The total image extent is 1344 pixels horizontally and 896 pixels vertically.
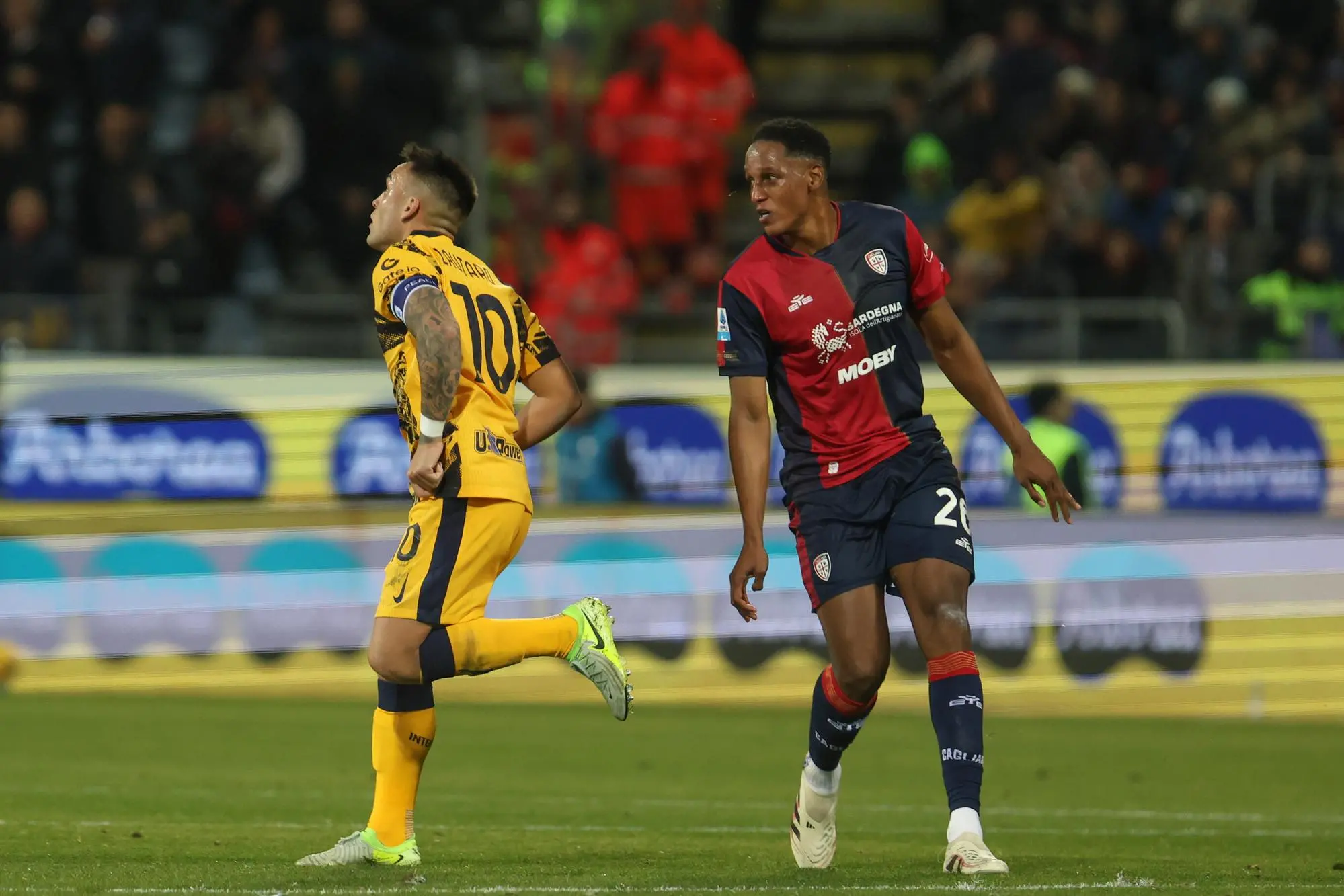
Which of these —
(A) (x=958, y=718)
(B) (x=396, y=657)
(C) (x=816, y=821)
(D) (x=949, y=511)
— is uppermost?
(D) (x=949, y=511)

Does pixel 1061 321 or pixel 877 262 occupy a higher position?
pixel 877 262

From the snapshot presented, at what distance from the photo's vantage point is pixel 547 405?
6.81 m

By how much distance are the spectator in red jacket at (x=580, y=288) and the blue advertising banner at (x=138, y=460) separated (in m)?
2.44

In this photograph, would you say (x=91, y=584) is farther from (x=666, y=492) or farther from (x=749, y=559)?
(x=749, y=559)

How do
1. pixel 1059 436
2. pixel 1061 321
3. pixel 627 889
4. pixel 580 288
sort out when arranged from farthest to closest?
1. pixel 580 288
2. pixel 1061 321
3. pixel 1059 436
4. pixel 627 889

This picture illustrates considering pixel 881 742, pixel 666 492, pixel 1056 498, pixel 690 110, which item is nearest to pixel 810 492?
pixel 1056 498

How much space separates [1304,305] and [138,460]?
8691 mm

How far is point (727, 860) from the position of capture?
22.9ft

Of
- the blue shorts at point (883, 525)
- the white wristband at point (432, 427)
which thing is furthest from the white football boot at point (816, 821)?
the white wristband at point (432, 427)

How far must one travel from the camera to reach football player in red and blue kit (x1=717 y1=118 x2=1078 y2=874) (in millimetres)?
6777

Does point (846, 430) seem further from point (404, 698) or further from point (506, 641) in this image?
point (404, 698)

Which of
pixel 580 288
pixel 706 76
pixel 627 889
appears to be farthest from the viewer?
pixel 706 76

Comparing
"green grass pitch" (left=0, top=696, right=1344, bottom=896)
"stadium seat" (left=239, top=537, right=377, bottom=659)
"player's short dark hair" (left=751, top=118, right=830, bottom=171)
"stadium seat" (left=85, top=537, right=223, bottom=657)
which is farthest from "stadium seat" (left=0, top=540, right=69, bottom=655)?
"player's short dark hair" (left=751, top=118, right=830, bottom=171)

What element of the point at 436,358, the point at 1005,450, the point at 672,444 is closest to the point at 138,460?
the point at 672,444
